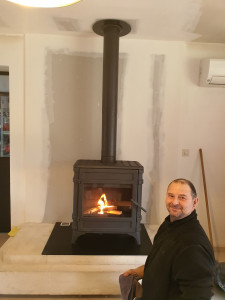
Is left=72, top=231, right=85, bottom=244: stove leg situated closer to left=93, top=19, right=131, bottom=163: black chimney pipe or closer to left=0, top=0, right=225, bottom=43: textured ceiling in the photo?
left=93, top=19, right=131, bottom=163: black chimney pipe

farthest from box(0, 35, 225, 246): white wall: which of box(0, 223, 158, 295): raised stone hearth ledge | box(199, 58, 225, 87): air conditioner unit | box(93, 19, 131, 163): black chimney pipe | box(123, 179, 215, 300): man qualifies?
box(123, 179, 215, 300): man

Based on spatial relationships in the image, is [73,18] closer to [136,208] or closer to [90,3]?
[90,3]

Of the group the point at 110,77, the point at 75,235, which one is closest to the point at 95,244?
the point at 75,235

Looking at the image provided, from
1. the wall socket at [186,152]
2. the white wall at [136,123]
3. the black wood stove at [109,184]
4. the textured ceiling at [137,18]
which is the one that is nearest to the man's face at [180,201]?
the black wood stove at [109,184]

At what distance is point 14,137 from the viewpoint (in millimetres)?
2686

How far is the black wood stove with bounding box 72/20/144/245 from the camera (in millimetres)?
2236

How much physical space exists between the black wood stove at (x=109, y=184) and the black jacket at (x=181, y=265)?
1.05 meters

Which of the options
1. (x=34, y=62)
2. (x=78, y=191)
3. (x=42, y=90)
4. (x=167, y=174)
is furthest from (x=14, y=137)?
(x=167, y=174)

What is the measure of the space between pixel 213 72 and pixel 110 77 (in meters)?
1.07

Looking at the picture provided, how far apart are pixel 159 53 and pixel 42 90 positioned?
4.22ft

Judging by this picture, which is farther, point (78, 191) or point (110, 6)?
point (78, 191)

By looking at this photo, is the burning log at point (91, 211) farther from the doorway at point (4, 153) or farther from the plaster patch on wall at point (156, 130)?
the doorway at point (4, 153)

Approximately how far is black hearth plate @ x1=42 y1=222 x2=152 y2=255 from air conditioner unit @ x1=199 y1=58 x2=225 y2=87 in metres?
1.69

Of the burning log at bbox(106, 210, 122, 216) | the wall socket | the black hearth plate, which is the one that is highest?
the wall socket
